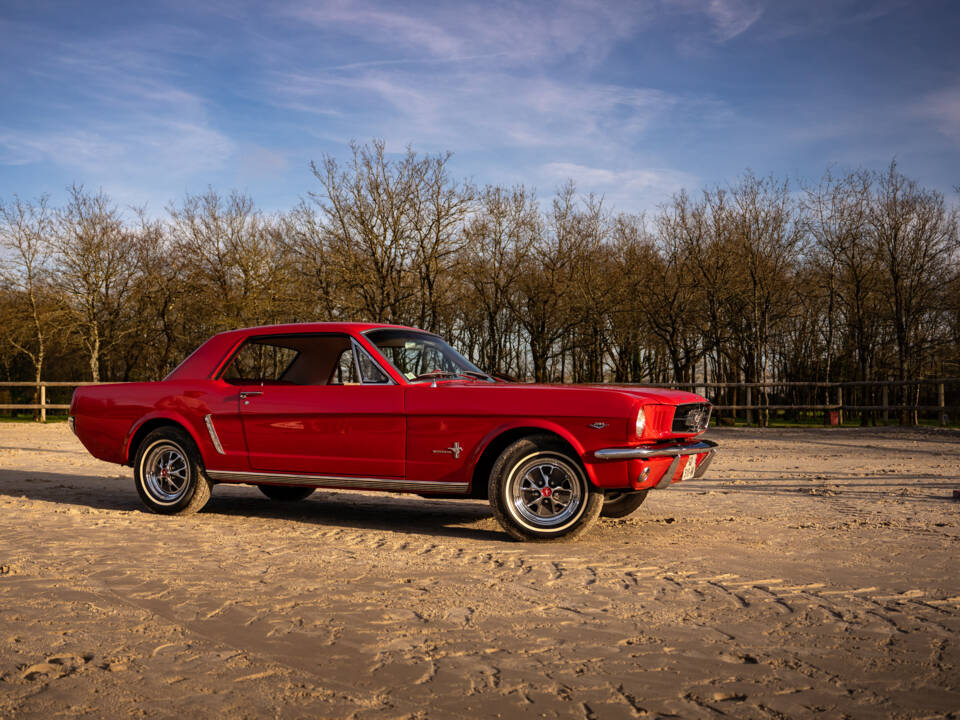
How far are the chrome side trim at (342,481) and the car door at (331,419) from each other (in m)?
0.04

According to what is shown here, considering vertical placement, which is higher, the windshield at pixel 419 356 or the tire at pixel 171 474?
the windshield at pixel 419 356

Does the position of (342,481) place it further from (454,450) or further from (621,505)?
(621,505)

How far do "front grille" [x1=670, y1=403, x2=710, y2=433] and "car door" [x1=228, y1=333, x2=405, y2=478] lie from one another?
2.17 meters

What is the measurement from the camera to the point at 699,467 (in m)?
6.96

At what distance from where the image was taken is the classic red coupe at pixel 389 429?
6.32 metres

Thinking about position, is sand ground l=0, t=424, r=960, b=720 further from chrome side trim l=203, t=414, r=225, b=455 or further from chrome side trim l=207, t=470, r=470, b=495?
chrome side trim l=203, t=414, r=225, b=455

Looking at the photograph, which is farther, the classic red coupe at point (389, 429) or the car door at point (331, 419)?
the car door at point (331, 419)

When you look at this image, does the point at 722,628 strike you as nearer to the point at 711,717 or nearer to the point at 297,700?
the point at 711,717

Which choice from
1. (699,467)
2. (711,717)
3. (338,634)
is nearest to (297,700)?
(338,634)

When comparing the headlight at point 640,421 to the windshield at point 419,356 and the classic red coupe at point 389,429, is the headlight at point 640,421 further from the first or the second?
the windshield at point 419,356

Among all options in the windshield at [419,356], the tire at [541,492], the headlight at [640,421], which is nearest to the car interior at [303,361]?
the windshield at [419,356]

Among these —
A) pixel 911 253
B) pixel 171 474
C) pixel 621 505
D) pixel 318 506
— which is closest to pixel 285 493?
pixel 318 506

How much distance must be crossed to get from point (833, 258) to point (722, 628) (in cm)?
3319

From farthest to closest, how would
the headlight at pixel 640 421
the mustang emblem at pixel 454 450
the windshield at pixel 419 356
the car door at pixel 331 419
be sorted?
the windshield at pixel 419 356, the car door at pixel 331 419, the mustang emblem at pixel 454 450, the headlight at pixel 640 421
